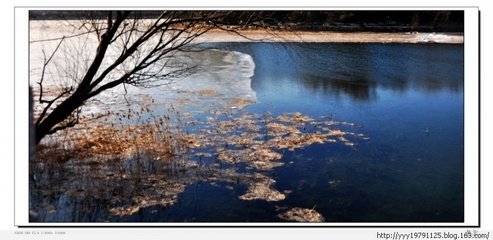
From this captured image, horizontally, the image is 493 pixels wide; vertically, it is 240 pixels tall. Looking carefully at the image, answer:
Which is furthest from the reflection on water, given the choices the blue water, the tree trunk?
the tree trunk

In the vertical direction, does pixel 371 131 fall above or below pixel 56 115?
below

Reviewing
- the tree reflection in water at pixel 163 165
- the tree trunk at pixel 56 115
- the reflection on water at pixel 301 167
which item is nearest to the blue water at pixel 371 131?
the reflection on water at pixel 301 167

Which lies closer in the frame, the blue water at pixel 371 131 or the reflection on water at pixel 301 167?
the reflection on water at pixel 301 167

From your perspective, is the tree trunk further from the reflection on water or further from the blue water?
the blue water

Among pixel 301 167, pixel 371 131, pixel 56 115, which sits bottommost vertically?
pixel 301 167

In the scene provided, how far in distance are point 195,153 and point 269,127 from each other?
1401 millimetres

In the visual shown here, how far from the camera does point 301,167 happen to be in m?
6.07

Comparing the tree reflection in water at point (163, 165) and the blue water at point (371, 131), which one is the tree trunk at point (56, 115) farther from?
the blue water at point (371, 131)

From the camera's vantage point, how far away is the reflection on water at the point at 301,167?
16.9 feet

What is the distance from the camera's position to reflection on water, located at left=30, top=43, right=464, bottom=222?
516cm

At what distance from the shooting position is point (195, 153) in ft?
21.1

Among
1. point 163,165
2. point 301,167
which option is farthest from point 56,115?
point 301,167

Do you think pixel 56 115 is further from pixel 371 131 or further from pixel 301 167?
pixel 371 131

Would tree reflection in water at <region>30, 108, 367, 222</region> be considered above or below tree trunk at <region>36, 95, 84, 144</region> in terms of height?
below
